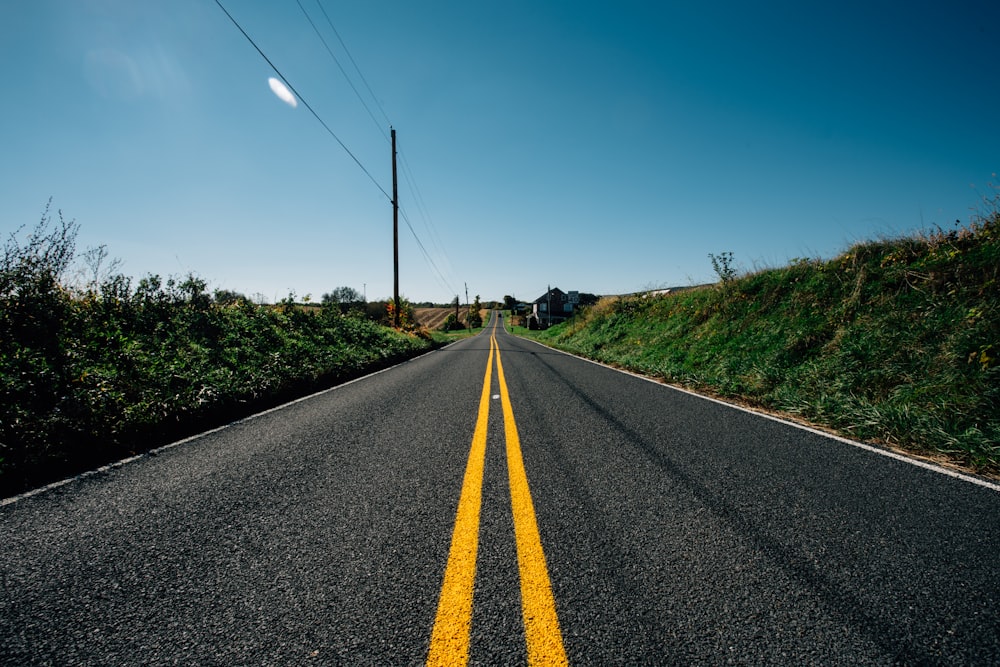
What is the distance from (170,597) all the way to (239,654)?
0.60 metres

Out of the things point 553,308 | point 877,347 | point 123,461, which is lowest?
point 123,461

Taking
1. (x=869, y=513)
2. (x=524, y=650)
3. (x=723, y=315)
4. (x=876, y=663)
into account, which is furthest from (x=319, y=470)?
(x=723, y=315)

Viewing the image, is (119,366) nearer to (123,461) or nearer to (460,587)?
(123,461)

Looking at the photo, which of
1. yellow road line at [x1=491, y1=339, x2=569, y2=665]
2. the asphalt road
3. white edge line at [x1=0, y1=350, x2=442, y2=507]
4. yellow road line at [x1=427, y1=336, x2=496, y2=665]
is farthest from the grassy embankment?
white edge line at [x1=0, y1=350, x2=442, y2=507]

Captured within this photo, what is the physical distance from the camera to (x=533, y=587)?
166cm

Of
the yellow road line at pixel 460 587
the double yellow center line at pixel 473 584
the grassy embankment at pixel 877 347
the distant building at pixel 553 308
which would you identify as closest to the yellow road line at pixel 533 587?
the double yellow center line at pixel 473 584

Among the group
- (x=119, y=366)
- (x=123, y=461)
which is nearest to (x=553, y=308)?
(x=119, y=366)

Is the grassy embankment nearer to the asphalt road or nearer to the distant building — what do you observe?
the asphalt road

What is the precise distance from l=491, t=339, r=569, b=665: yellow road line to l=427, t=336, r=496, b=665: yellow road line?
0.23 metres

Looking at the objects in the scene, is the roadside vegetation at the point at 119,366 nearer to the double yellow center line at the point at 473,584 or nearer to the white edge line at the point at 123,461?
the white edge line at the point at 123,461

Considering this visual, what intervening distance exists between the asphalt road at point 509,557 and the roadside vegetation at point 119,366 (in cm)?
76

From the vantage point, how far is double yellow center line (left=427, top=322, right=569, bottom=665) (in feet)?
4.36

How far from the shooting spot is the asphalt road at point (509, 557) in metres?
1.39

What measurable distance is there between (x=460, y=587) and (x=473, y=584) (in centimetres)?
6
